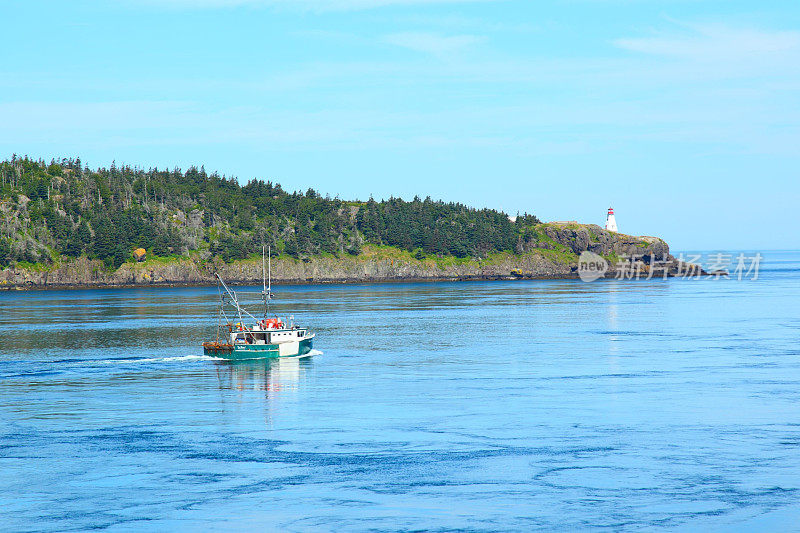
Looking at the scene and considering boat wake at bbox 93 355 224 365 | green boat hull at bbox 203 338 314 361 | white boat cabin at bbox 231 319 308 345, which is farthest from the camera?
white boat cabin at bbox 231 319 308 345

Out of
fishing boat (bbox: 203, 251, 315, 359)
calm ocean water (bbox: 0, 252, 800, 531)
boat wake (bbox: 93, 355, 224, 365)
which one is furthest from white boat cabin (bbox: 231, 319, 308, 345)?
calm ocean water (bbox: 0, 252, 800, 531)

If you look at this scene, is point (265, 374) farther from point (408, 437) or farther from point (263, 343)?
point (408, 437)

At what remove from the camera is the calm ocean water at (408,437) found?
32.1 meters

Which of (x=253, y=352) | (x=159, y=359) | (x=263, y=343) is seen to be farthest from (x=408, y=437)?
(x=159, y=359)

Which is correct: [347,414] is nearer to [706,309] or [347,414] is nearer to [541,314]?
[541,314]

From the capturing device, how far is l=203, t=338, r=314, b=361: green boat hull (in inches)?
3147

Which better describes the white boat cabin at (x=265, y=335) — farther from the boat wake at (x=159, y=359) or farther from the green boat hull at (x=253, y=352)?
→ the boat wake at (x=159, y=359)

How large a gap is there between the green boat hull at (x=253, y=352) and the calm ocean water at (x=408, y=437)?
6.56 ft

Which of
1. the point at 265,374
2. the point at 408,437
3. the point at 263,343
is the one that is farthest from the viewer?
the point at 263,343

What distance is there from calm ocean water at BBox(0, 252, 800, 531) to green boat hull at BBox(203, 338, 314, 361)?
6.56 feet

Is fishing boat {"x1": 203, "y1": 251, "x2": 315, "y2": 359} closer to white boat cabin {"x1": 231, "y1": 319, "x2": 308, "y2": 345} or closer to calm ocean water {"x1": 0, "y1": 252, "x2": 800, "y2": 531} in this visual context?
white boat cabin {"x1": 231, "y1": 319, "x2": 308, "y2": 345}

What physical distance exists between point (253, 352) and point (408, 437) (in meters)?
39.7

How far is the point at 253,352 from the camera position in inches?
3184

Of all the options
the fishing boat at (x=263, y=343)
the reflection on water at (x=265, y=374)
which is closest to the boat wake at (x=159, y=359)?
the fishing boat at (x=263, y=343)
